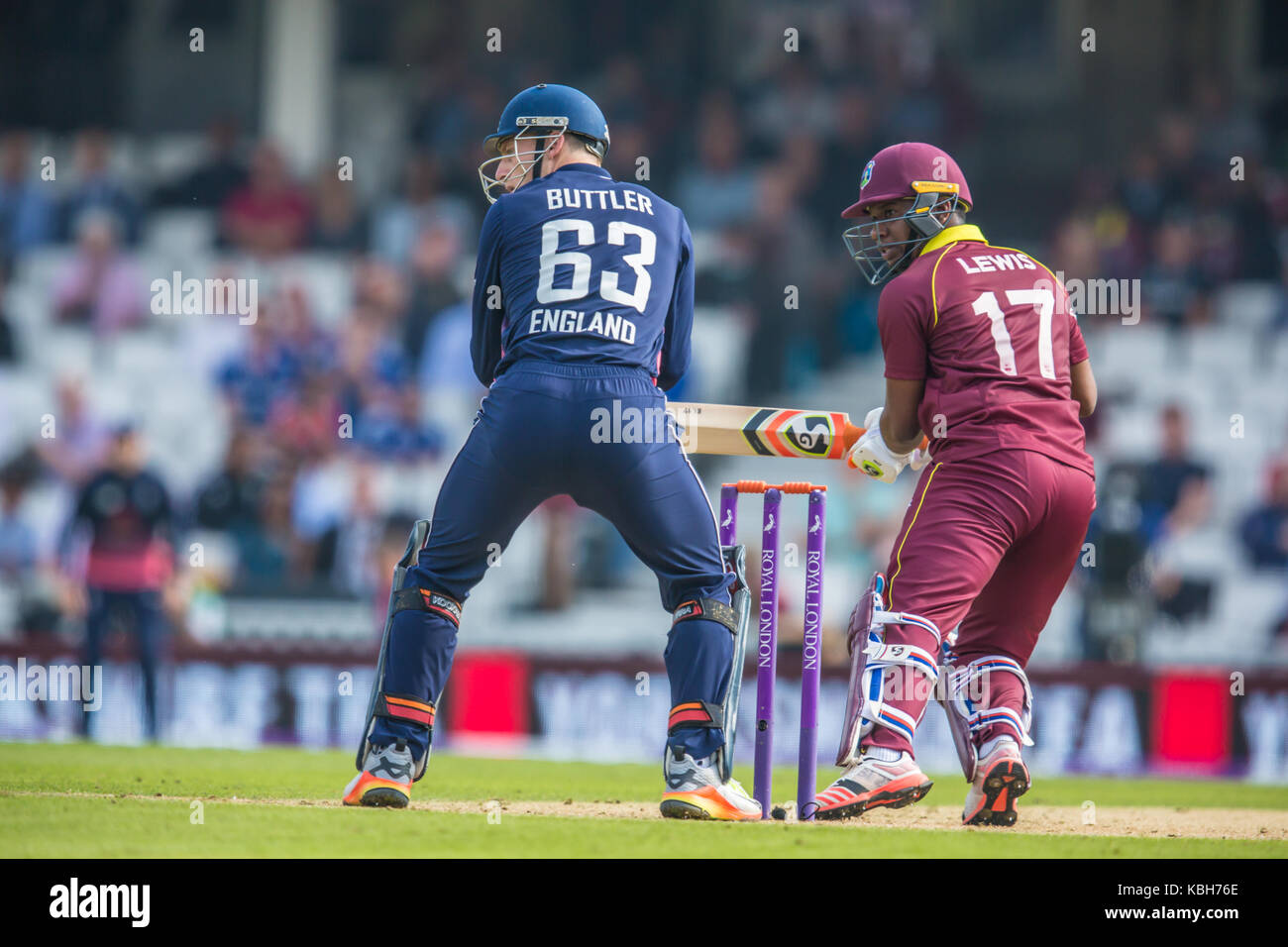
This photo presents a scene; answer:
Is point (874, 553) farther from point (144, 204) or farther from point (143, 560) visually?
point (144, 204)

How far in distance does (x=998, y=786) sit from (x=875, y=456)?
4.06 feet

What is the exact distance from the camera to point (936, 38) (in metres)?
19.3

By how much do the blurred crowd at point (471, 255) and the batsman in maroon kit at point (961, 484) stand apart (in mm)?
7000

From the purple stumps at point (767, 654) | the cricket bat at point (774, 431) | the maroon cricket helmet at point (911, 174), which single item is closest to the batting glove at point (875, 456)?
the cricket bat at point (774, 431)

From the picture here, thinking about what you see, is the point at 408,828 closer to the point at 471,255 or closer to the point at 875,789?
the point at 875,789

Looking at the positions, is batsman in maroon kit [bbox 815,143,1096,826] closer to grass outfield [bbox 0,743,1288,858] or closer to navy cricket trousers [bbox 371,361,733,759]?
grass outfield [bbox 0,743,1288,858]

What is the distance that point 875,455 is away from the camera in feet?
20.2

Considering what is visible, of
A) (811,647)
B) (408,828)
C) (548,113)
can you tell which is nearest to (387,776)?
(408,828)

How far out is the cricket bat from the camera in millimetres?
6375

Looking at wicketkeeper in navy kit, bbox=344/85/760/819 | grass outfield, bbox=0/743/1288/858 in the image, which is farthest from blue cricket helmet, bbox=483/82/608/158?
grass outfield, bbox=0/743/1288/858

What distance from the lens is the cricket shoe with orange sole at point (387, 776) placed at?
552 cm

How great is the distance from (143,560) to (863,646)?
7550 millimetres
